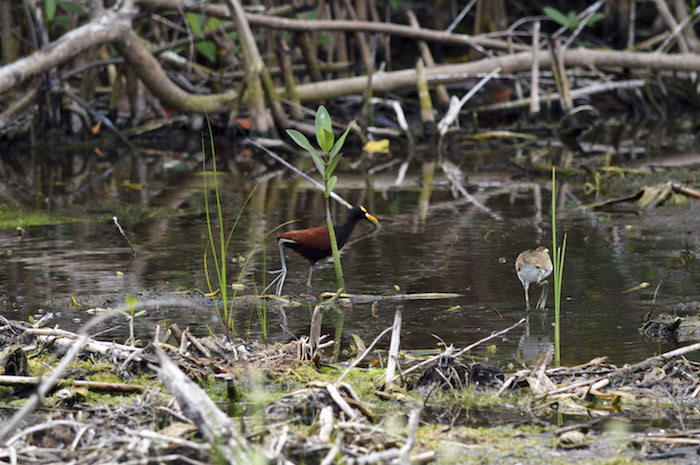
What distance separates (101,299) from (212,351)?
1.65 m

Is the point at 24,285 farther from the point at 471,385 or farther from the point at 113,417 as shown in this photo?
the point at 471,385

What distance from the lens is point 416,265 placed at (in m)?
6.57

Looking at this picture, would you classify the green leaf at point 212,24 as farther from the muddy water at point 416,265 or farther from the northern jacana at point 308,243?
the northern jacana at point 308,243

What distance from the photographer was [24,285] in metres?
6.11

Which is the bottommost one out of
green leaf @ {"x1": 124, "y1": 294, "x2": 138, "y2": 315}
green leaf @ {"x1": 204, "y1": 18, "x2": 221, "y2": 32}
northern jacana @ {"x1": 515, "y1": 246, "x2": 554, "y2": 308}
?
northern jacana @ {"x1": 515, "y1": 246, "x2": 554, "y2": 308}

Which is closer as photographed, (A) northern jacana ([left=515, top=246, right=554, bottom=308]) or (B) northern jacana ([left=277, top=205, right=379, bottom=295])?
(A) northern jacana ([left=515, top=246, right=554, bottom=308])

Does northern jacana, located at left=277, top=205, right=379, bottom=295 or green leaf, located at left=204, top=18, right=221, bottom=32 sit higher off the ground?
green leaf, located at left=204, top=18, right=221, bottom=32

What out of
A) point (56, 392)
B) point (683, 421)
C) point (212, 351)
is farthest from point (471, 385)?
point (56, 392)

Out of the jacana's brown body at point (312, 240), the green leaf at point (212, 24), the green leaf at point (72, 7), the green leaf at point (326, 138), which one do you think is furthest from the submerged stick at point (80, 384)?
the green leaf at point (72, 7)

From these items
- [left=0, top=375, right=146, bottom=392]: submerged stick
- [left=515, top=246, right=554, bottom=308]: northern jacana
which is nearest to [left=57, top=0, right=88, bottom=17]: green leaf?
[left=515, top=246, right=554, bottom=308]: northern jacana

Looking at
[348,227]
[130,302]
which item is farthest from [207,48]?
[130,302]

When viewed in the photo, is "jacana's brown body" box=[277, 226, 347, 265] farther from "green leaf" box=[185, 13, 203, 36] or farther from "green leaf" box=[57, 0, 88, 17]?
"green leaf" box=[57, 0, 88, 17]

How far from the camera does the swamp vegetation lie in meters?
3.39

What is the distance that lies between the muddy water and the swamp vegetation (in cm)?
3
